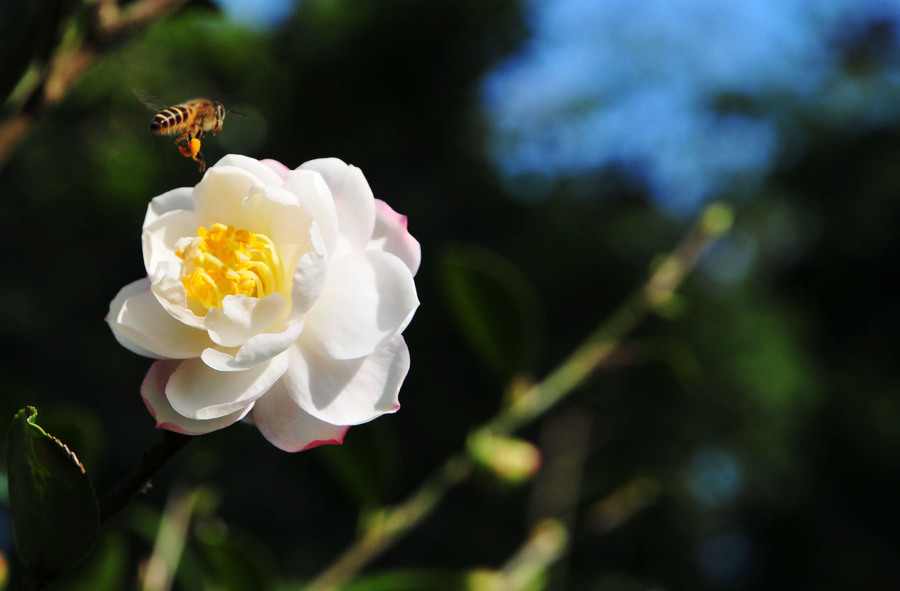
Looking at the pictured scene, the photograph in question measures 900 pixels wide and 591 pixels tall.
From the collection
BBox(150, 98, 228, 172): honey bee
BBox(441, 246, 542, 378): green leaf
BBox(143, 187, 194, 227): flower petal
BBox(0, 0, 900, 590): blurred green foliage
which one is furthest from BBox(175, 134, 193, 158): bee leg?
BBox(0, 0, 900, 590): blurred green foliage

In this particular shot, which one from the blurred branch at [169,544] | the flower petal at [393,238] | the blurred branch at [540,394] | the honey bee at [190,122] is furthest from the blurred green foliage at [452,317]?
the flower petal at [393,238]

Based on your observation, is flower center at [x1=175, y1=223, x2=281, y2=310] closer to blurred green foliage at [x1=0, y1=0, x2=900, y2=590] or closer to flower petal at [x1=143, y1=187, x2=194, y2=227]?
flower petal at [x1=143, y1=187, x2=194, y2=227]

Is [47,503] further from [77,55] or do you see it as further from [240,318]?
[77,55]

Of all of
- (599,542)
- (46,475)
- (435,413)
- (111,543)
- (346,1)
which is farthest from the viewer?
(346,1)

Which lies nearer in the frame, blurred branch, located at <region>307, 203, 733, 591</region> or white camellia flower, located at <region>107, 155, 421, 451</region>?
white camellia flower, located at <region>107, 155, 421, 451</region>

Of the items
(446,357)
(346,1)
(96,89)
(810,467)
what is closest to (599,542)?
(446,357)

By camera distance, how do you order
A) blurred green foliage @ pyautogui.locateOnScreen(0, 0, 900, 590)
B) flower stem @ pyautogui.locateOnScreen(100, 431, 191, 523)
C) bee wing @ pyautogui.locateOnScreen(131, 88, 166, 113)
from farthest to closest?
blurred green foliage @ pyautogui.locateOnScreen(0, 0, 900, 590), bee wing @ pyautogui.locateOnScreen(131, 88, 166, 113), flower stem @ pyautogui.locateOnScreen(100, 431, 191, 523)

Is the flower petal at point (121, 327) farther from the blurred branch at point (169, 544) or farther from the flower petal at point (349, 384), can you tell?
the blurred branch at point (169, 544)

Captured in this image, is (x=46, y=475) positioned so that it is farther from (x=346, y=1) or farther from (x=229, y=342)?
(x=346, y=1)
